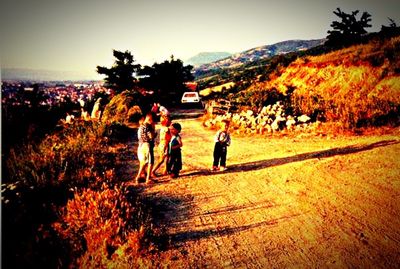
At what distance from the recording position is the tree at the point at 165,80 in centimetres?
2891

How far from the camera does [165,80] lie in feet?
99.5

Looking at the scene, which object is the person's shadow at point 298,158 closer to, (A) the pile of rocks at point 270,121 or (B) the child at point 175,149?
(B) the child at point 175,149

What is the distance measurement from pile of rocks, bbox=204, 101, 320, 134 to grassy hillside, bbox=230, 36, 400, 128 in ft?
2.15

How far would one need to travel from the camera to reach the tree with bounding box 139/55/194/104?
28.9 m

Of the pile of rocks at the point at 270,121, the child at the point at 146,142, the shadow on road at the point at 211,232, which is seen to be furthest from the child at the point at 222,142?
the pile of rocks at the point at 270,121

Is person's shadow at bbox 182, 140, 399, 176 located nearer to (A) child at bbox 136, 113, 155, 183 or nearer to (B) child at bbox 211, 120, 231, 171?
(B) child at bbox 211, 120, 231, 171

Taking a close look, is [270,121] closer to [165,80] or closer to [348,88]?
[348,88]

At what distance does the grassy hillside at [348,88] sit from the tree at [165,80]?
37.8ft

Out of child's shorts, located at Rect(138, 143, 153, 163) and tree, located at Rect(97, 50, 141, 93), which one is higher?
tree, located at Rect(97, 50, 141, 93)

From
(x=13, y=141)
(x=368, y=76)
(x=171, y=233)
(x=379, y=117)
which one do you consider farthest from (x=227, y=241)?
(x=368, y=76)

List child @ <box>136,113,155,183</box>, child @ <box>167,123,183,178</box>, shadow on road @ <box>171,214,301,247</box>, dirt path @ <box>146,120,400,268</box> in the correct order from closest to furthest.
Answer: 1. dirt path @ <box>146,120,400,268</box>
2. shadow on road @ <box>171,214,301,247</box>
3. child @ <box>136,113,155,183</box>
4. child @ <box>167,123,183,178</box>

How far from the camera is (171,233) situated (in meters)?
5.07

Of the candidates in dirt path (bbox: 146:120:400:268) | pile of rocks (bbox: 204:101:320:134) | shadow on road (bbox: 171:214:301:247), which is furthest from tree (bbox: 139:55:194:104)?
shadow on road (bbox: 171:214:301:247)

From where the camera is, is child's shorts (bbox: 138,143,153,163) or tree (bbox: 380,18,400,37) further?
tree (bbox: 380,18,400,37)
